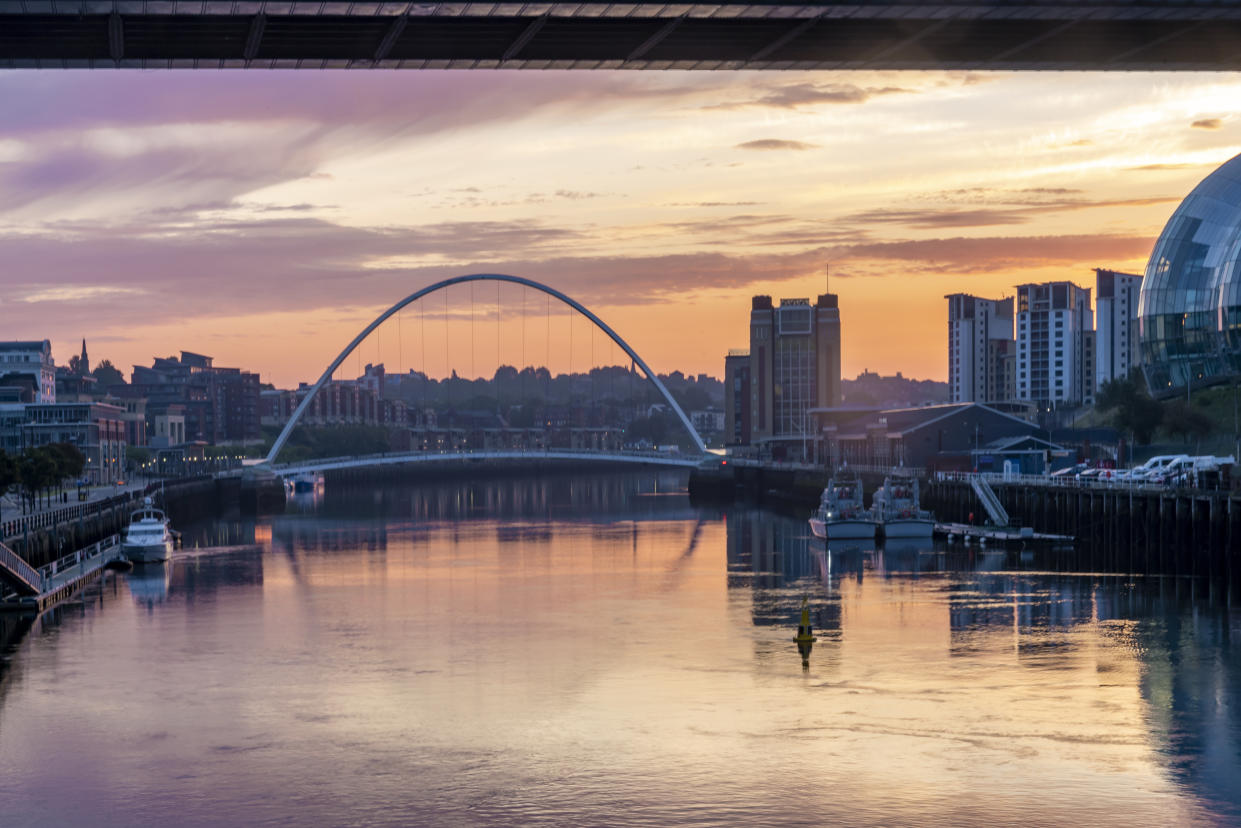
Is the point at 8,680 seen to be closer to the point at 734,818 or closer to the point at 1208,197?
the point at 734,818

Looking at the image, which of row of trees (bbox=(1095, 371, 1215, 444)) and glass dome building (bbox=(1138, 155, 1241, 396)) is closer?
row of trees (bbox=(1095, 371, 1215, 444))

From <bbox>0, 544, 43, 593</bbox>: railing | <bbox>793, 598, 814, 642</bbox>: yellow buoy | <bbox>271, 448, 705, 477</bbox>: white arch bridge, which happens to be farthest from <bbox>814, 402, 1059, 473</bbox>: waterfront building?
<bbox>0, 544, 43, 593</bbox>: railing

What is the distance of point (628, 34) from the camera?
20.4 metres

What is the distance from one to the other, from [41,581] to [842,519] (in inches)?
2164

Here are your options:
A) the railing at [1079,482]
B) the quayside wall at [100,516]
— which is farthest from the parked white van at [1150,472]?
the quayside wall at [100,516]

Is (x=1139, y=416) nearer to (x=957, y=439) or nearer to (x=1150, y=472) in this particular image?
(x=957, y=439)

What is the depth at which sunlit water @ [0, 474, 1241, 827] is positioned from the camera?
32781 mm

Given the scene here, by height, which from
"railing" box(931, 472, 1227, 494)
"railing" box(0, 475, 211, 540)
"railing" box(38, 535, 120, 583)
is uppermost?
"railing" box(931, 472, 1227, 494)

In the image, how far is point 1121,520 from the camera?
85500 millimetres

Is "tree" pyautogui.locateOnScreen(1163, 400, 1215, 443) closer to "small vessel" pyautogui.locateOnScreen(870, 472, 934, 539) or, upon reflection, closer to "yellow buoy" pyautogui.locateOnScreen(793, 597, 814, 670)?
"small vessel" pyautogui.locateOnScreen(870, 472, 934, 539)

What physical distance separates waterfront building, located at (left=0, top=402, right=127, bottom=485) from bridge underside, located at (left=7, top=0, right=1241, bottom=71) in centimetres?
16841

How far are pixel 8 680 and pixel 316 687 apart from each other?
10.5 m

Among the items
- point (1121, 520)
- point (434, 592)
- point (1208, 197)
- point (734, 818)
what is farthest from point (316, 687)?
point (1208, 197)

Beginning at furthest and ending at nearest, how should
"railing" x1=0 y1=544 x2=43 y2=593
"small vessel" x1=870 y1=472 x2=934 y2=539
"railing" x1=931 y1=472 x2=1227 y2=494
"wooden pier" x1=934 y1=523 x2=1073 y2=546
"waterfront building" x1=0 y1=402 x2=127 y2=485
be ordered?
"waterfront building" x1=0 y1=402 x2=127 y2=485
"small vessel" x1=870 y1=472 x2=934 y2=539
"wooden pier" x1=934 y1=523 x2=1073 y2=546
"railing" x1=931 y1=472 x2=1227 y2=494
"railing" x1=0 y1=544 x2=43 y2=593
